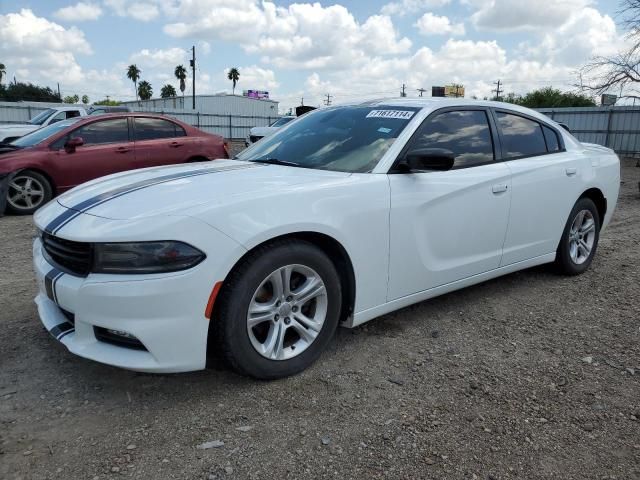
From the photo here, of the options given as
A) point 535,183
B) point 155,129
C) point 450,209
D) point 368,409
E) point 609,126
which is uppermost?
point 609,126

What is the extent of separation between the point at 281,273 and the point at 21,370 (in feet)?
5.08

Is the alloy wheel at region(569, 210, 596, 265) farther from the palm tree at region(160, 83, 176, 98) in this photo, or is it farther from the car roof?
the palm tree at region(160, 83, 176, 98)

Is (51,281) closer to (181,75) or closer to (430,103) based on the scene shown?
(430,103)

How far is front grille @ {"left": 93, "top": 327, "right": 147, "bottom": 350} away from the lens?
2.51m

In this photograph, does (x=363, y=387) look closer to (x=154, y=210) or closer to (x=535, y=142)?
(x=154, y=210)

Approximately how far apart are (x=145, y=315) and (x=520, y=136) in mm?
3189

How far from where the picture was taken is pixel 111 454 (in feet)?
7.43

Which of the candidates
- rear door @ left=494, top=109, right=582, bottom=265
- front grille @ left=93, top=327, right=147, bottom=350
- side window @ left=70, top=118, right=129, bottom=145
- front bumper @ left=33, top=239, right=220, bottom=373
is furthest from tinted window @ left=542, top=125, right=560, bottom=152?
side window @ left=70, top=118, right=129, bottom=145

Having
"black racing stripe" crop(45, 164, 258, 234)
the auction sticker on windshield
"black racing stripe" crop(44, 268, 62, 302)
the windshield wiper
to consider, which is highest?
the auction sticker on windshield

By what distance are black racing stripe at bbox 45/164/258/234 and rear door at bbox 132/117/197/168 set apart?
5644 mm

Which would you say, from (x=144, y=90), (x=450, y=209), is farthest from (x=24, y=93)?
(x=450, y=209)

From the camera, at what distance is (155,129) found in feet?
29.0

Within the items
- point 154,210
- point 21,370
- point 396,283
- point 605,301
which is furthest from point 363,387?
point 605,301

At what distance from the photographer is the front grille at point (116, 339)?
98.8 inches
